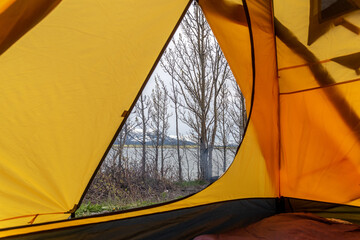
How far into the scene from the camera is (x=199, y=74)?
333 cm

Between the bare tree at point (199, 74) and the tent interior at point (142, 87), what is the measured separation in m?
1.45

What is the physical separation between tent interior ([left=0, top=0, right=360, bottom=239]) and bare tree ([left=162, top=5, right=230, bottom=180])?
1.45 m

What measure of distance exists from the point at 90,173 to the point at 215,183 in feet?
2.38

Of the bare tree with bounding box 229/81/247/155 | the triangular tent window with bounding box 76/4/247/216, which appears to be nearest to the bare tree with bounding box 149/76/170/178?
the triangular tent window with bounding box 76/4/247/216

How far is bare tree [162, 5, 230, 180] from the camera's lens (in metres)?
3.30

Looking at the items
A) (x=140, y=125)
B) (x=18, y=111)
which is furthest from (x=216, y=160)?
(x=18, y=111)

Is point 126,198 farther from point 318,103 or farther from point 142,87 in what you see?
point 318,103

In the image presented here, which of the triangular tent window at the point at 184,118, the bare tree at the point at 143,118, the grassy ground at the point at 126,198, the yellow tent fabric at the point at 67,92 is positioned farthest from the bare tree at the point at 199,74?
the yellow tent fabric at the point at 67,92

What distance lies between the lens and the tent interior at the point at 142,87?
1.20 meters

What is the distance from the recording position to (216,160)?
2795 millimetres

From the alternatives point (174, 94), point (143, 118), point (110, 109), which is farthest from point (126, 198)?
point (110, 109)

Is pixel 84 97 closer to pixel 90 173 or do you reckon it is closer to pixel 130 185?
pixel 90 173

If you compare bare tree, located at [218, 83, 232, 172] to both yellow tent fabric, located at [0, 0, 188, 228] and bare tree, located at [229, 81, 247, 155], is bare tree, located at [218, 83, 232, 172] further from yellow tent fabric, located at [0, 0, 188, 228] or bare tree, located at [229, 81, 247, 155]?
yellow tent fabric, located at [0, 0, 188, 228]

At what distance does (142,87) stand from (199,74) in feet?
6.11
